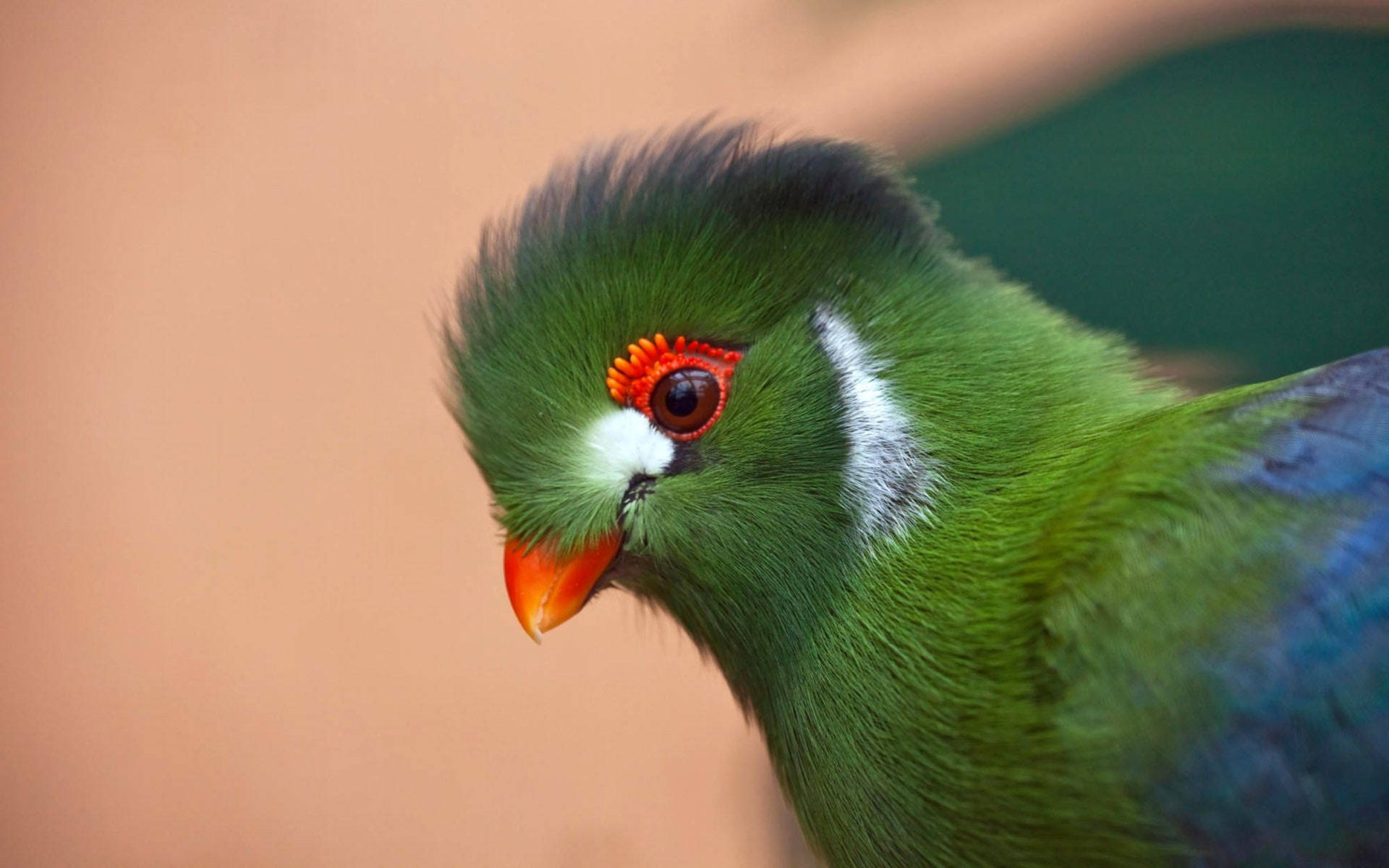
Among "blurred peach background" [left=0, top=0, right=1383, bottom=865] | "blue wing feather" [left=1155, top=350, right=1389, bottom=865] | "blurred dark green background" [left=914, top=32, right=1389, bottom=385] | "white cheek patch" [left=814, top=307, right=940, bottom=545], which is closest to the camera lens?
"blue wing feather" [left=1155, top=350, right=1389, bottom=865]

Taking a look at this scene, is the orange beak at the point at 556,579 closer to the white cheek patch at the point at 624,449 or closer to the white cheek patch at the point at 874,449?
the white cheek patch at the point at 624,449

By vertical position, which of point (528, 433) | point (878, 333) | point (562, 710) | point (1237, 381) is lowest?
point (1237, 381)

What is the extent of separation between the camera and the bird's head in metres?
1.01

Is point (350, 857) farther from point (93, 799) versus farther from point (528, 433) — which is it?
point (528, 433)

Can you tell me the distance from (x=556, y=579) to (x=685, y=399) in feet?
0.69

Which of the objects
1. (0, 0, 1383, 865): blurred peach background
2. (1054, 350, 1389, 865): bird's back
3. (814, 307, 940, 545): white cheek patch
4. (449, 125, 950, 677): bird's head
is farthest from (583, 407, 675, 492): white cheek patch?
(0, 0, 1383, 865): blurred peach background

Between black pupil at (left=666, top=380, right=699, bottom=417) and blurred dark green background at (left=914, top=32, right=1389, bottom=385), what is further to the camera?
blurred dark green background at (left=914, top=32, right=1389, bottom=385)

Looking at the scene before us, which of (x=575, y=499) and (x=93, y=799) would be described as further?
(x=93, y=799)

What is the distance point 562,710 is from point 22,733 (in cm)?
124

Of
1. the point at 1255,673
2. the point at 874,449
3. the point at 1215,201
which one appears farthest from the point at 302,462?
the point at 1255,673

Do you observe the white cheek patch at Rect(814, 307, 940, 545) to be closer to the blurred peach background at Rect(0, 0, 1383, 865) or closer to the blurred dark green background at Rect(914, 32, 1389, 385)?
the blurred dark green background at Rect(914, 32, 1389, 385)

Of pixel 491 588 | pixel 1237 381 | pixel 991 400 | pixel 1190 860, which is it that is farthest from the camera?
pixel 491 588

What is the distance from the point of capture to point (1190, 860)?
2.64 ft

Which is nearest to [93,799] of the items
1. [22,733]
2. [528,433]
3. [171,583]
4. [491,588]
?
[22,733]
